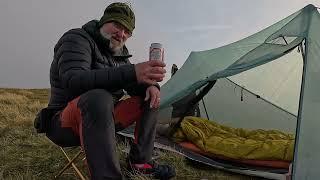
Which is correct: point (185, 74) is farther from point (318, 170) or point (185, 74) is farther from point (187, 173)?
point (318, 170)

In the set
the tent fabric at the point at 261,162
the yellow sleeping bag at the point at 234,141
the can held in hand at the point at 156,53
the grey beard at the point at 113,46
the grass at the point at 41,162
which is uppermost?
the grey beard at the point at 113,46

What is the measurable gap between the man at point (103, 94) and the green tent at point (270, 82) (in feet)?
3.60

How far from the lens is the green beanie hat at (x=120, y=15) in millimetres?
3180

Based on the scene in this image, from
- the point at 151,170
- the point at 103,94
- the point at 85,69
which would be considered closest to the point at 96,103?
the point at 103,94

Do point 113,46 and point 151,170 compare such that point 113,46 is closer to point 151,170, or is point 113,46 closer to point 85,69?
point 85,69

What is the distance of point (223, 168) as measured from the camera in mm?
4320

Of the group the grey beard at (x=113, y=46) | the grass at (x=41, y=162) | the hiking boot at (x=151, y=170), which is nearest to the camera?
the grey beard at (x=113, y=46)

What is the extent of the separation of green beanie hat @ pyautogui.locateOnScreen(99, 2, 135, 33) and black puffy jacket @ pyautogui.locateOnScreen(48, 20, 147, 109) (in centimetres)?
15

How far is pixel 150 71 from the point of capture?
258 centimetres

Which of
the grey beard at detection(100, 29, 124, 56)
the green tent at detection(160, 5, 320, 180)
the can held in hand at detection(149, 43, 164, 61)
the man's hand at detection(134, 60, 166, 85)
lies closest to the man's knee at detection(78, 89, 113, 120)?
the man's hand at detection(134, 60, 166, 85)

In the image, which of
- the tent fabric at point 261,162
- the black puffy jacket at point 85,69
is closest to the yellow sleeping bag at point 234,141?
the tent fabric at point 261,162

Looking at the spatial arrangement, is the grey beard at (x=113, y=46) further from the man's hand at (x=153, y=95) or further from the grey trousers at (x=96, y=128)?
the grey trousers at (x=96, y=128)

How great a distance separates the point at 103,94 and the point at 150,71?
0.35 metres

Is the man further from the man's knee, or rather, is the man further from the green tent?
the green tent
